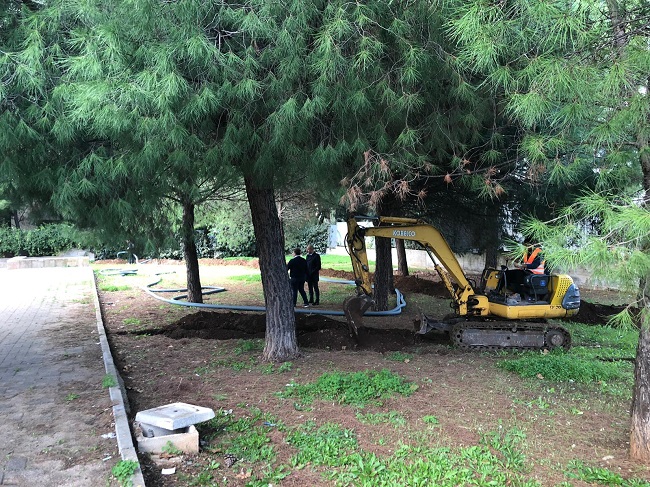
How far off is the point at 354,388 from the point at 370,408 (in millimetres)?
541

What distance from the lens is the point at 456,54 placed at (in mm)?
5762

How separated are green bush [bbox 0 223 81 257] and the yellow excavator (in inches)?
983

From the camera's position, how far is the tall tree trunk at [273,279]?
7859 millimetres

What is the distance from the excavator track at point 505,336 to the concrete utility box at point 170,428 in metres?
5.33

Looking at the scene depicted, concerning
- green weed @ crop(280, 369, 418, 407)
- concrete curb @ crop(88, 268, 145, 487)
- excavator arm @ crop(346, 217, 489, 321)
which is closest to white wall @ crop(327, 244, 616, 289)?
excavator arm @ crop(346, 217, 489, 321)

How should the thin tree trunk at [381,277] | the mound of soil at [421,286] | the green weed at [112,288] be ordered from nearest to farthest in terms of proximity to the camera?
the thin tree trunk at [381,277]
the mound of soil at [421,286]
the green weed at [112,288]

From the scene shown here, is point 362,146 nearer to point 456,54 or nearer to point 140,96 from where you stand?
point 456,54

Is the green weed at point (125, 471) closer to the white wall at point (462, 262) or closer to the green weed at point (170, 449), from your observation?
the green weed at point (170, 449)

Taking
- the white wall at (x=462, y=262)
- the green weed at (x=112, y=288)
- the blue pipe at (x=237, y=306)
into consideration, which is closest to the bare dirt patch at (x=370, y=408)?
the blue pipe at (x=237, y=306)

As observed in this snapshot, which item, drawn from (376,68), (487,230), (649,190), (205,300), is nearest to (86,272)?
(205,300)

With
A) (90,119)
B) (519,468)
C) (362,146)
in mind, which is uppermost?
(90,119)

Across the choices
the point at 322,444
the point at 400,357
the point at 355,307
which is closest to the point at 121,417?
the point at 322,444

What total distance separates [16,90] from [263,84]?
2748mm

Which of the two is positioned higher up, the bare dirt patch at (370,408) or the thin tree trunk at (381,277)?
the thin tree trunk at (381,277)
